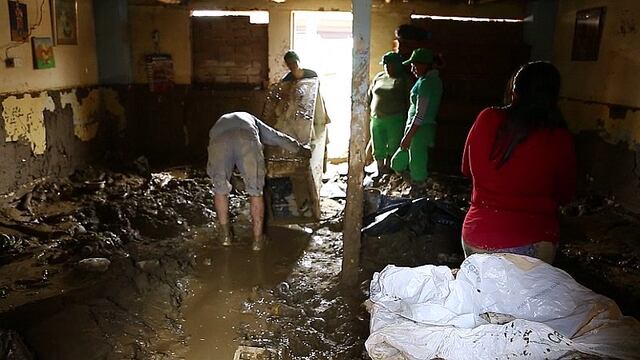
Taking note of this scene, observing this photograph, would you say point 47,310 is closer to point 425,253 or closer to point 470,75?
point 425,253

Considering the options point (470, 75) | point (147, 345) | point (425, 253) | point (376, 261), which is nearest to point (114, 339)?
point (147, 345)

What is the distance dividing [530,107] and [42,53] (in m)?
6.50

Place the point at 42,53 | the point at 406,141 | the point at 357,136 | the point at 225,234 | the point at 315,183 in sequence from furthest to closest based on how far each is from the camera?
1. the point at 42,53
2. the point at 406,141
3. the point at 315,183
4. the point at 225,234
5. the point at 357,136

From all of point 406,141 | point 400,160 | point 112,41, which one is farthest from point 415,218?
point 112,41

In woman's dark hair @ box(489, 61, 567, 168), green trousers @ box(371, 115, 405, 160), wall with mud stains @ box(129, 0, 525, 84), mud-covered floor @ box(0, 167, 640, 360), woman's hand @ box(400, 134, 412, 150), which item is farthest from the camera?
wall with mud stains @ box(129, 0, 525, 84)

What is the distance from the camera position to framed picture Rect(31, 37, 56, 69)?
6277 mm

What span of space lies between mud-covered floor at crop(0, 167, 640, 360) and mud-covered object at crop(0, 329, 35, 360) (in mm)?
10

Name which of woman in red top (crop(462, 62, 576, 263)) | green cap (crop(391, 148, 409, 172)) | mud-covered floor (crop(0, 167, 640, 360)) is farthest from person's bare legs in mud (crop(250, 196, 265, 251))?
woman in red top (crop(462, 62, 576, 263))

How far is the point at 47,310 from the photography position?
3371 mm

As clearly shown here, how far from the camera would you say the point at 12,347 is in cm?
264

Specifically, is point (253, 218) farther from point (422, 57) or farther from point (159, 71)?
point (159, 71)

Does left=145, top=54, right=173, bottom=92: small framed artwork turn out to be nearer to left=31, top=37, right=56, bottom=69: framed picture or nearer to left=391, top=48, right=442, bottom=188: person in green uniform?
left=31, top=37, right=56, bottom=69: framed picture

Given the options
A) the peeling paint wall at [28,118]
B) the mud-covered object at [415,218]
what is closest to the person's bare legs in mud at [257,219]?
the mud-covered object at [415,218]

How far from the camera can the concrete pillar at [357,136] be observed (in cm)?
348
